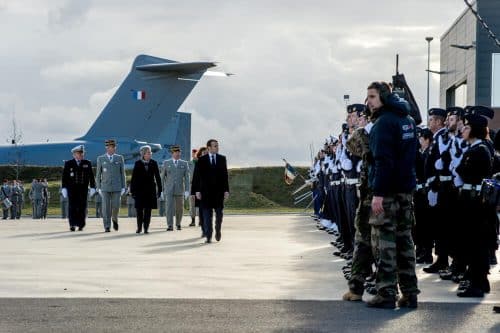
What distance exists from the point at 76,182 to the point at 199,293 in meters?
12.4

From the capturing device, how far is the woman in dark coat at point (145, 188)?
67.3 feet

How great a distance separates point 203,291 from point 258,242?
8.07 m

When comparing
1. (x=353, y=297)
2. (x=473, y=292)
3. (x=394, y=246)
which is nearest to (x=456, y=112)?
(x=473, y=292)

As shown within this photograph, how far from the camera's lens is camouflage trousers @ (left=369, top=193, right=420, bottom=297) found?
8.68m

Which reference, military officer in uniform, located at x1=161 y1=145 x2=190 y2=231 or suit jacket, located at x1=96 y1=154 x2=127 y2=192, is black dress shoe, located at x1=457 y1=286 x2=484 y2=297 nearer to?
suit jacket, located at x1=96 y1=154 x2=127 y2=192

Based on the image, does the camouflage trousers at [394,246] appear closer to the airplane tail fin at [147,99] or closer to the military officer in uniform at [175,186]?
the military officer in uniform at [175,186]

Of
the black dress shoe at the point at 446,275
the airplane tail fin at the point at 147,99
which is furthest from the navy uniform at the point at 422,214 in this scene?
the airplane tail fin at the point at 147,99

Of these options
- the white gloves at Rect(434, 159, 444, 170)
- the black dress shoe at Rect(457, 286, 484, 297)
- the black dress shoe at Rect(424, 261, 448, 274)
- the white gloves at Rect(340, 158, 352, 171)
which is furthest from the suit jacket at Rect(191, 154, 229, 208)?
the black dress shoe at Rect(457, 286, 484, 297)

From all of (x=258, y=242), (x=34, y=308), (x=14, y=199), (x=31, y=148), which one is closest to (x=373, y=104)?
(x=34, y=308)

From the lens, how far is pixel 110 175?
21109 mm

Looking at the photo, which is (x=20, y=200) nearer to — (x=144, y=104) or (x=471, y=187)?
→ (x=144, y=104)

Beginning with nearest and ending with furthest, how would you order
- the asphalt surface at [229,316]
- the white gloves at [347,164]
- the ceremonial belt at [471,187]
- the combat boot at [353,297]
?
1. the asphalt surface at [229,316]
2. the combat boot at [353,297]
3. the ceremonial belt at [471,187]
4. the white gloves at [347,164]

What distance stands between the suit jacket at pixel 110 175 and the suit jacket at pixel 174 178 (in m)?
1.17

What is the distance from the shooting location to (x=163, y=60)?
31422 millimetres
